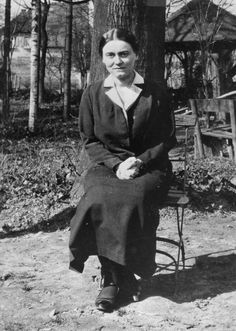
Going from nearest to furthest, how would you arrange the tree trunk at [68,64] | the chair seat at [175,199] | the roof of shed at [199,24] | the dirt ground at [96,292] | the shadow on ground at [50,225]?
the dirt ground at [96,292]
the chair seat at [175,199]
the shadow on ground at [50,225]
the tree trunk at [68,64]
the roof of shed at [199,24]

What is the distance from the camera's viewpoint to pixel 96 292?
418 cm

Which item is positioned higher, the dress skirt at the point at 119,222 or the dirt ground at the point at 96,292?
the dress skirt at the point at 119,222

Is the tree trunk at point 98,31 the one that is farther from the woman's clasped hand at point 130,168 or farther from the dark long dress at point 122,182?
the woman's clasped hand at point 130,168

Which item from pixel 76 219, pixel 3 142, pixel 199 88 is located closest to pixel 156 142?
pixel 76 219

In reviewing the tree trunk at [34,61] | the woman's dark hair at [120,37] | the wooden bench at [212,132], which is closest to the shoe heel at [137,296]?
the woman's dark hair at [120,37]

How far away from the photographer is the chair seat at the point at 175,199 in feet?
12.8

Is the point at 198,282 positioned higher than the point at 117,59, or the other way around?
the point at 117,59

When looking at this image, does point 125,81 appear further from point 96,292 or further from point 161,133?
point 96,292

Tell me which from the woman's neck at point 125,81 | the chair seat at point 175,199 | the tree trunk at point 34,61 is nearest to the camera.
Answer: the chair seat at point 175,199

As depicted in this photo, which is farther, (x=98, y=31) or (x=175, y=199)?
(x=98, y=31)

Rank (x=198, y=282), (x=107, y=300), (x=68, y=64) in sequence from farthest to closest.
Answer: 1. (x=68, y=64)
2. (x=198, y=282)
3. (x=107, y=300)

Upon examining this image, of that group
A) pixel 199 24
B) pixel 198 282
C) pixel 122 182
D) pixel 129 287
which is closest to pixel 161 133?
pixel 122 182

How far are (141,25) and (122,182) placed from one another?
2.80 meters

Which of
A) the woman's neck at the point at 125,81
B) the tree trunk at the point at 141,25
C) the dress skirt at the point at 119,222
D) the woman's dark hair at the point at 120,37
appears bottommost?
→ the dress skirt at the point at 119,222
